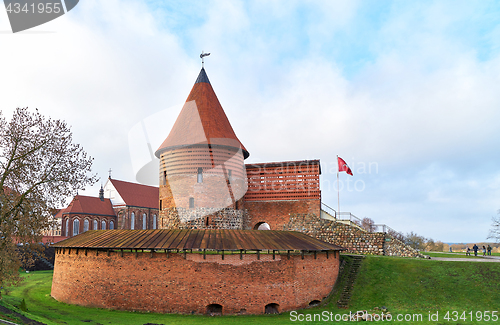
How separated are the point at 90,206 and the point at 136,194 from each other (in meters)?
7.08

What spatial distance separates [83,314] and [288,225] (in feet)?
50.3

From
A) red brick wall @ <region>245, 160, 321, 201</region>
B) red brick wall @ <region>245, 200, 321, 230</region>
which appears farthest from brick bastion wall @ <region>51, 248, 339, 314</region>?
red brick wall @ <region>245, 160, 321, 201</region>

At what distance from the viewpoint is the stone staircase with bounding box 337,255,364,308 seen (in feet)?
54.2

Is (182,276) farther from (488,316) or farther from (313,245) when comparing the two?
(488,316)

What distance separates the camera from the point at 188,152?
24141 mm

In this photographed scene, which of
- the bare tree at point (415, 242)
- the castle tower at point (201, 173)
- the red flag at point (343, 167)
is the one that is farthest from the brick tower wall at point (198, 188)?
the bare tree at point (415, 242)

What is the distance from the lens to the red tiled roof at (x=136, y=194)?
54125 mm

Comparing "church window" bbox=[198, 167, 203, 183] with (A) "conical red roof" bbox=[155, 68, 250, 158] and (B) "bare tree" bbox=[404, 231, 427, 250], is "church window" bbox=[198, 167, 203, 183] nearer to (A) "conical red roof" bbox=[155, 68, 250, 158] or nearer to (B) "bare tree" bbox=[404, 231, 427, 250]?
(A) "conical red roof" bbox=[155, 68, 250, 158]

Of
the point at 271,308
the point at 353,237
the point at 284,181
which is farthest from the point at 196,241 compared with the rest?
the point at 353,237

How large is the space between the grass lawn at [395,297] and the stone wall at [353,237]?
357cm

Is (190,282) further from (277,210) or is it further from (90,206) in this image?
(90,206)

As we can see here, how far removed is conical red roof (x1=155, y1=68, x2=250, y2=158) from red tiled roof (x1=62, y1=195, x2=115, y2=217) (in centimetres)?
2887

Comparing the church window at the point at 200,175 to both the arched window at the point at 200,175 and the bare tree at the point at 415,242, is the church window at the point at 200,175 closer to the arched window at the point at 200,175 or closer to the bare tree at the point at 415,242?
the arched window at the point at 200,175

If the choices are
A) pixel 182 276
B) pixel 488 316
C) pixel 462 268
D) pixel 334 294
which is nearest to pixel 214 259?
pixel 182 276
